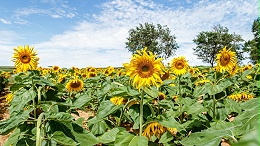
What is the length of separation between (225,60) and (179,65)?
124 cm

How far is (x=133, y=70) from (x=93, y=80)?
7.46 ft

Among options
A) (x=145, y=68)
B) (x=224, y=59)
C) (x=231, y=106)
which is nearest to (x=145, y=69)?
(x=145, y=68)

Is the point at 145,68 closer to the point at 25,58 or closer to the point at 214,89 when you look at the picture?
the point at 214,89

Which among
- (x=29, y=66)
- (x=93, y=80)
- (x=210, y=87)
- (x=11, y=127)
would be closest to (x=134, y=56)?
(x=210, y=87)

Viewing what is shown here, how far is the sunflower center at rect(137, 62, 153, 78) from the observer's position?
8.59 ft

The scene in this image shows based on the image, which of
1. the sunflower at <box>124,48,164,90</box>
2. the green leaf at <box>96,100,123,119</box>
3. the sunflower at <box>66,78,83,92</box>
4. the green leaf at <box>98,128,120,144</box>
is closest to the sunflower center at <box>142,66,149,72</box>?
the sunflower at <box>124,48,164,90</box>

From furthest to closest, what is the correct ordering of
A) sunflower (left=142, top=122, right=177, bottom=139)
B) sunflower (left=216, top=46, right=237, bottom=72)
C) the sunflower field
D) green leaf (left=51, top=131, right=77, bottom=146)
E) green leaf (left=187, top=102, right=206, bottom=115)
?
sunflower (left=216, top=46, right=237, bottom=72), green leaf (left=187, top=102, right=206, bottom=115), sunflower (left=142, top=122, right=177, bottom=139), green leaf (left=51, top=131, right=77, bottom=146), the sunflower field

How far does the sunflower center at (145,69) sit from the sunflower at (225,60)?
1.51 meters

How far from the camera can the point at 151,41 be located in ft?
170

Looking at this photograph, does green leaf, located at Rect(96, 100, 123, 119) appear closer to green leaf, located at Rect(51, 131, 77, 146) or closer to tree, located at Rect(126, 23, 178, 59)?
green leaf, located at Rect(51, 131, 77, 146)

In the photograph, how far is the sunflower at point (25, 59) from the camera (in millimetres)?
3582

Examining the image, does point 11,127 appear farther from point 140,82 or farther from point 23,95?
point 140,82

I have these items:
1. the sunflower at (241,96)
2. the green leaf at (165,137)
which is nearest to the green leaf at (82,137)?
the green leaf at (165,137)

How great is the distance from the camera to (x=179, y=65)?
16.1ft
